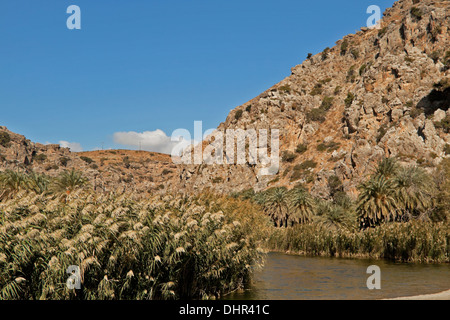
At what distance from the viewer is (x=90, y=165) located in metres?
176

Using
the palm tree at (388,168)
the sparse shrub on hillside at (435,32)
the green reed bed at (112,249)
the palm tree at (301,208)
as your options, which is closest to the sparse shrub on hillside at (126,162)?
the palm tree at (301,208)

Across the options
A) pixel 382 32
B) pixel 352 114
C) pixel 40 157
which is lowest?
pixel 40 157

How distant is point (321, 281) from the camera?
30844 mm

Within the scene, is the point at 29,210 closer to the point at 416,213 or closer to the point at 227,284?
the point at 227,284

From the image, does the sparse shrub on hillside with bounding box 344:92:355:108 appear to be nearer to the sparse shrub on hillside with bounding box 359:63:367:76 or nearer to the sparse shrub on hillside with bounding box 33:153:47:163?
the sparse shrub on hillside with bounding box 359:63:367:76

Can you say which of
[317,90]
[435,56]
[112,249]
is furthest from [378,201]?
[317,90]

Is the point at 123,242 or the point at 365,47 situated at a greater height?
the point at 365,47

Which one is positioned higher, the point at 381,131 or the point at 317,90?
the point at 317,90

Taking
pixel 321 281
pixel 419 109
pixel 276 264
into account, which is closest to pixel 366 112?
pixel 419 109

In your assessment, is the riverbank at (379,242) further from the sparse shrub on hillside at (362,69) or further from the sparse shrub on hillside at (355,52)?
the sparse shrub on hillside at (355,52)

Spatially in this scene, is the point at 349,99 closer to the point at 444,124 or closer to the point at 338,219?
the point at 444,124

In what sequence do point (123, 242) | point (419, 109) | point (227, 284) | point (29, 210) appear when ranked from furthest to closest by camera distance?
point (419, 109) < point (227, 284) < point (29, 210) < point (123, 242)

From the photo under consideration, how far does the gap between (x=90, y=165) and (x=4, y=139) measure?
34596 mm
